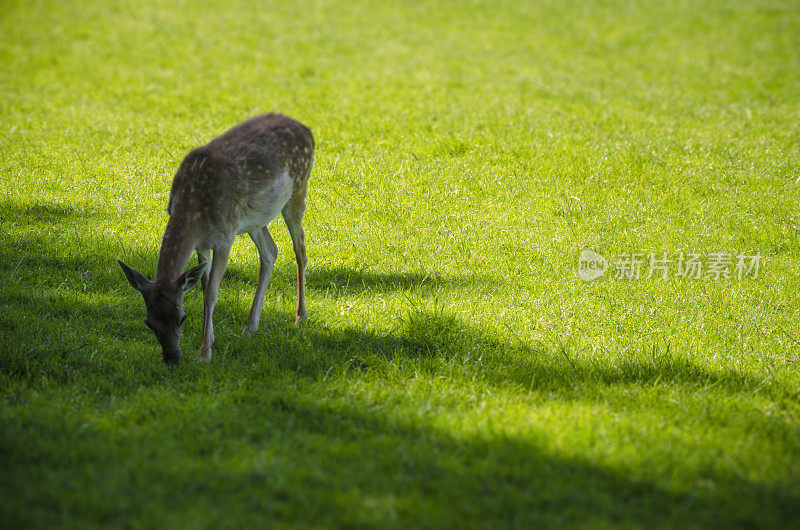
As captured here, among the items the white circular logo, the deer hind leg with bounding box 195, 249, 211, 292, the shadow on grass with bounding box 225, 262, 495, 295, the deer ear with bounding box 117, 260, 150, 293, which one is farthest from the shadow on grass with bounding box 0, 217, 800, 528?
the white circular logo

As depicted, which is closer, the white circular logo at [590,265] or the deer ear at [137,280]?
the deer ear at [137,280]

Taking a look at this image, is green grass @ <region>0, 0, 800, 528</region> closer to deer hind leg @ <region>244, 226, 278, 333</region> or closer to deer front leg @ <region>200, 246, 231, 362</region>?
A: deer hind leg @ <region>244, 226, 278, 333</region>

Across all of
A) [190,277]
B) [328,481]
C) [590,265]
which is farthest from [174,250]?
[590,265]

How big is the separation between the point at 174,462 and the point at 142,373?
162 centimetres

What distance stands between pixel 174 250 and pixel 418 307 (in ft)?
7.51

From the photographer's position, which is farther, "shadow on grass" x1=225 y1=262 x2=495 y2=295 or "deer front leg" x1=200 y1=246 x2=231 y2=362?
"shadow on grass" x1=225 y1=262 x2=495 y2=295

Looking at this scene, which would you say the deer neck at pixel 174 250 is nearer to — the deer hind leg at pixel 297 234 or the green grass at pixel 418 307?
the green grass at pixel 418 307

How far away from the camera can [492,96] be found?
14.0 meters

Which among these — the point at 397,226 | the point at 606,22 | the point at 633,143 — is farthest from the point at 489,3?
the point at 397,226

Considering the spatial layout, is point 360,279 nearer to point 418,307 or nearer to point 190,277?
point 418,307

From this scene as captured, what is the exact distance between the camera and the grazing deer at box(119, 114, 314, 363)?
5895 mm

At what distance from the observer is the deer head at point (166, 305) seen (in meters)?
5.84

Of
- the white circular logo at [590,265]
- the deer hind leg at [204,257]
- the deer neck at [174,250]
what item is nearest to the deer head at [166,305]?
the deer neck at [174,250]

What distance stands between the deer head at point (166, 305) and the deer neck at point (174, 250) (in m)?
0.10
